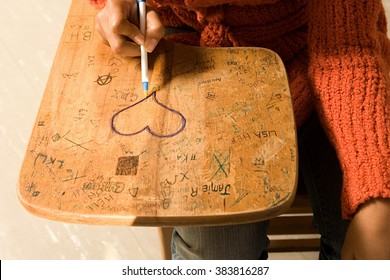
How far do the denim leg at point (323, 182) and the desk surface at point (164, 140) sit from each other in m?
0.18

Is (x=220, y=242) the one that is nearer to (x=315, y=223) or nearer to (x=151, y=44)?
(x=315, y=223)

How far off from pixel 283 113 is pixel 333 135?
0.11 m

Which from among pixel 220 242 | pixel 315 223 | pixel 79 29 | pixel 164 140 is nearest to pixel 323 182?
pixel 315 223

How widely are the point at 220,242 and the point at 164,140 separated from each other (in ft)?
0.74

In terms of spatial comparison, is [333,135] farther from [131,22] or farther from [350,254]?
[131,22]

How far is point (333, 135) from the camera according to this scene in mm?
681

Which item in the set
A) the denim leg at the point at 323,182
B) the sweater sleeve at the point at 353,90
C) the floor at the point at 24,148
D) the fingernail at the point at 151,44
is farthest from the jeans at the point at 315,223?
the floor at the point at 24,148

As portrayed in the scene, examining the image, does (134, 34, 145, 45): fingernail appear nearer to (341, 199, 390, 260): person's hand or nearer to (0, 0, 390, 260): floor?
(341, 199, 390, 260): person's hand

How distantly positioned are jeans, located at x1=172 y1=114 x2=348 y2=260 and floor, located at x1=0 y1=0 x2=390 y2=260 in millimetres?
455

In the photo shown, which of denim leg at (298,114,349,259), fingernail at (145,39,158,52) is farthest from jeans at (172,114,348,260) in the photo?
fingernail at (145,39,158,52)


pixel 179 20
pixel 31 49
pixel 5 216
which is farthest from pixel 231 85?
pixel 31 49

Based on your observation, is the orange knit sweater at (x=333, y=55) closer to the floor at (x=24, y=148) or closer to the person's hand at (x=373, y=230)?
the person's hand at (x=373, y=230)

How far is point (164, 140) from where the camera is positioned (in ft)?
1.96

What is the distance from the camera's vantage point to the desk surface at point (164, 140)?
→ 54 cm
